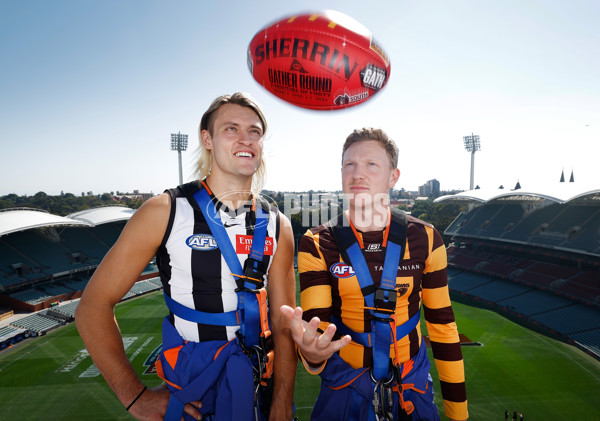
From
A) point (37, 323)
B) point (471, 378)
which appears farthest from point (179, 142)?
point (471, 378)

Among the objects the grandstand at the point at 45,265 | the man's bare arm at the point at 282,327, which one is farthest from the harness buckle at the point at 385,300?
the grandstand at the point at 45,265

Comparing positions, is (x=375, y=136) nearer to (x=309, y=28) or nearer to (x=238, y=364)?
(x=238, y=364)

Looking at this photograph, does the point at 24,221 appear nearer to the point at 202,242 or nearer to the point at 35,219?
the point at 35,219

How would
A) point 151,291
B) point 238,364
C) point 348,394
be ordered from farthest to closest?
1. point 151,291
2. point 348,394
3. point 238,364

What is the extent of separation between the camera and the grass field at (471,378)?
13.2 metres

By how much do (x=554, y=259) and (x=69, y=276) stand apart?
54752 millimetres

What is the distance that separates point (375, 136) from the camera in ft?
9.53

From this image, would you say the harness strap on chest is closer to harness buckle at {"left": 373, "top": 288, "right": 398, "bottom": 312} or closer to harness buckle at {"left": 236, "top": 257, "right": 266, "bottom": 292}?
harness buckle at {"left": 236, "top": 257, "right": 266, "bottom": 292}

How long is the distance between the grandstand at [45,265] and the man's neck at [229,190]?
92.7 ft

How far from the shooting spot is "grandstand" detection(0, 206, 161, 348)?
2424 cm

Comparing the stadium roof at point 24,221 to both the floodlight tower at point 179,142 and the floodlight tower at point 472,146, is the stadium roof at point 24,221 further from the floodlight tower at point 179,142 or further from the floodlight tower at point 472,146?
the floodlight tower at point 472,146

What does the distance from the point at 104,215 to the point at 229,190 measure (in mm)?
41959

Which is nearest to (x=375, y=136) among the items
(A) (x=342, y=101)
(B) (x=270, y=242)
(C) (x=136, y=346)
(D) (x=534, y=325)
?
(B) (x=270, y=242)

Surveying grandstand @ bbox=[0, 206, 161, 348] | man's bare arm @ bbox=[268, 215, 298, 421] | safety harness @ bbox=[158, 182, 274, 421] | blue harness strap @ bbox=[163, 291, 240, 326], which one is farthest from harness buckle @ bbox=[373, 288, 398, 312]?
grandstand @ bbox=[0, 206, 161, 348]
